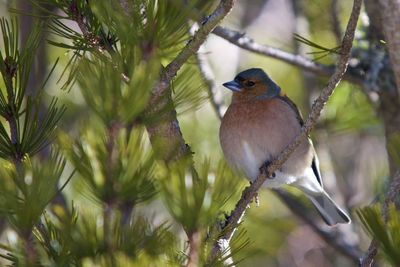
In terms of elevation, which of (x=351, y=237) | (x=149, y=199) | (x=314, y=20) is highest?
(x=314, y=20)

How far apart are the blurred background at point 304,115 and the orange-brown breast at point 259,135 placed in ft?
0.52

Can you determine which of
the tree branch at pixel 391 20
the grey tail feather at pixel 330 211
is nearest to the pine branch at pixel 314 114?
the tree branch at pixel 391 20

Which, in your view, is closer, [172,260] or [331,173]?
[172,260]

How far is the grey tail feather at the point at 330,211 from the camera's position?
14.2ft

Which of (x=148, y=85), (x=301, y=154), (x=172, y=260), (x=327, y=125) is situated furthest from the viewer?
(x=327, y=125)

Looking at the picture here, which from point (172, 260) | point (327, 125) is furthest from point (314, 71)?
point (172, 260)

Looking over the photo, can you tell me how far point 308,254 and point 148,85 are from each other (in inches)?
187

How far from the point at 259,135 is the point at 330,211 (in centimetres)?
66

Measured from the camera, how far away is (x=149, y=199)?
1.86 meters

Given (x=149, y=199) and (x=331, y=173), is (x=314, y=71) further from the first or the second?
(x=149, y=199)

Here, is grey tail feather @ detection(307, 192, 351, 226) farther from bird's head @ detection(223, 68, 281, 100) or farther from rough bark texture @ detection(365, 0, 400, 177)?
bird's head @ detection(223, 68, 281, 100)

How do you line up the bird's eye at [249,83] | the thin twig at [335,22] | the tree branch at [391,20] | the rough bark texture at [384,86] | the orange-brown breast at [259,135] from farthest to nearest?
the thin twig at [335,22] → the bird's eye at [249,83] → the rough bark texture at [384,86] → the orange-brown breast at [259,135] → the tree branch at [391,20]

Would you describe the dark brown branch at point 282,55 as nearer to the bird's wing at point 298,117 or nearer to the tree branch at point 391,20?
the bird's wing at point 298,117

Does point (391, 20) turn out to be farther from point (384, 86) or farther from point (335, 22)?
point (335, 22)
